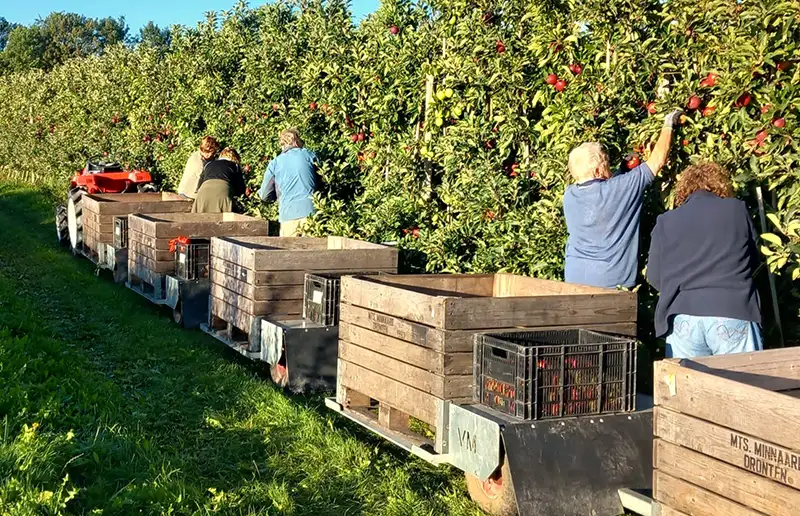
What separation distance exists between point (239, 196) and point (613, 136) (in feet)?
25.4

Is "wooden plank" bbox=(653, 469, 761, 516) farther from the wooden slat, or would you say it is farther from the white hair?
the white hair

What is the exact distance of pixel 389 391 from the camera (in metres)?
6.00

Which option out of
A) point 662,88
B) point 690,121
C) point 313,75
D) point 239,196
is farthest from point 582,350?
point 239,196

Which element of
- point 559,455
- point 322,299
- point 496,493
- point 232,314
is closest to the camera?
point 559,455

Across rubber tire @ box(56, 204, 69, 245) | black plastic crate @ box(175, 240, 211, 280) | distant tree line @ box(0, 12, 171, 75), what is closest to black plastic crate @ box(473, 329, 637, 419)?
black plastic crate @ box(175, 240, 211, 280)

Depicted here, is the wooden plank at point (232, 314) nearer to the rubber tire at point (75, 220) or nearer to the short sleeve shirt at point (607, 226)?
the short sleeve shirt at point (607, 226)

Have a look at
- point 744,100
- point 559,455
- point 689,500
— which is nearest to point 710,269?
point 559,455

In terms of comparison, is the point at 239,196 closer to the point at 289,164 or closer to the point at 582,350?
the point at 289,164

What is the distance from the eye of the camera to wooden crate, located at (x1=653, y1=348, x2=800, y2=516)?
3.57 m

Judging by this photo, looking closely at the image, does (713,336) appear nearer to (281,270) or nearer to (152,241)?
(281,270)

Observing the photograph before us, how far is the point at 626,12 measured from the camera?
696cm

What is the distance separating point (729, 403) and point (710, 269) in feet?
5.33

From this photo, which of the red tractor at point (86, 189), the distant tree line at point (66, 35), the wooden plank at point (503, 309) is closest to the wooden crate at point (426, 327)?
the wooden plank at point (503, 309)

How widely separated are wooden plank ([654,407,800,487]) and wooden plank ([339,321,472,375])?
146cm
